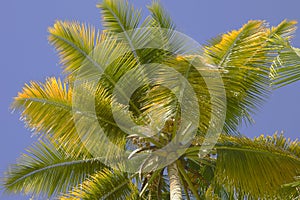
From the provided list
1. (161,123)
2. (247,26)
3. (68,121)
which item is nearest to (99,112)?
(68,121)

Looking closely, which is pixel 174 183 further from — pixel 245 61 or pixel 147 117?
pixel 245 61

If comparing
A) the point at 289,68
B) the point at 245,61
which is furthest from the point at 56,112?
the point at 289,68

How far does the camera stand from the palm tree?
363 inches

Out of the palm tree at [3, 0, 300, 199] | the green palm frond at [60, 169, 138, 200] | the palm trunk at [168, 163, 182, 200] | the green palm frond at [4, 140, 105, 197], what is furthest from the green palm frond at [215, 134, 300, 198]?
the green palm frond at [4, 140, 105, 197]

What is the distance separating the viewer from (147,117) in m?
9.67

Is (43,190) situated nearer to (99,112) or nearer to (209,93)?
(99,112)

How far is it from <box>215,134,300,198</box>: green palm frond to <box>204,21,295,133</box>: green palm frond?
803 millimetres

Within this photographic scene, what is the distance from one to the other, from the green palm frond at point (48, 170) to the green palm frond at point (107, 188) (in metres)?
0.36

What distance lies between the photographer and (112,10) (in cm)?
1126

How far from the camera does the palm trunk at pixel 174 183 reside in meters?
9.10

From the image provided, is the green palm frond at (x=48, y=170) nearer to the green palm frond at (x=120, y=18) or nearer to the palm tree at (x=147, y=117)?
the palm tree at (x=147, y=117)

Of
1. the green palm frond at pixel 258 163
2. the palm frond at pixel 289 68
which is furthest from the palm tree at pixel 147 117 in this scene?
the palm frond at pixel 289 68

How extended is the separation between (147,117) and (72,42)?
2.29 m

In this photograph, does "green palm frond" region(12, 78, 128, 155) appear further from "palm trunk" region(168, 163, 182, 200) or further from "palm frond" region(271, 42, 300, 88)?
"palm frond" region(271, 42, 300, 88)
